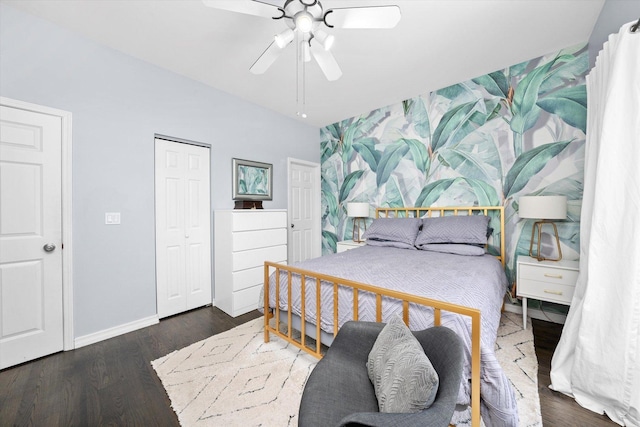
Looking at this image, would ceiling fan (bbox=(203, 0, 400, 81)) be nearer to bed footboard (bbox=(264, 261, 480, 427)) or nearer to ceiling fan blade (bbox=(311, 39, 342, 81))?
ceiling fan blade (bbox=(311, 39, 342, 81))

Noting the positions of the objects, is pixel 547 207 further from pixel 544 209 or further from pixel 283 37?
pixel 283 37

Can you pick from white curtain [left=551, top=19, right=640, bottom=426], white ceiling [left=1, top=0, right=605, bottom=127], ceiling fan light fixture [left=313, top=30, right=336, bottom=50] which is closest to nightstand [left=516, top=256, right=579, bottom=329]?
white curtain [left=551, top=19, right=640, bottom=426]

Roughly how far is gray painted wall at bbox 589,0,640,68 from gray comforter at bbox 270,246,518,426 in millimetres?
1901

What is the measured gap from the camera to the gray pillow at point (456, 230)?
2668 millimetres

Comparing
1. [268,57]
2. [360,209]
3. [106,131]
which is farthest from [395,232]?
[106,131]

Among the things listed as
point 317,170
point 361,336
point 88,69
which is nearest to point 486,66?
point 317,170

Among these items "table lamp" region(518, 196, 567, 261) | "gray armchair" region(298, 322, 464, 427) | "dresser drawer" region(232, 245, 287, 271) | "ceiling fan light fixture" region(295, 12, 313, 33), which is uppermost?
"ceiling fan light fixture" region(295, 12, 313, 33)

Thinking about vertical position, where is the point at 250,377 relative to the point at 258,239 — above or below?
below

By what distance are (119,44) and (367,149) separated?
3.13 meters

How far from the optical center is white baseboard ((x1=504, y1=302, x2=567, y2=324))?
2504mm

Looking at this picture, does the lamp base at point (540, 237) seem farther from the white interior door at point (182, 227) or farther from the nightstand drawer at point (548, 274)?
the white interior door at point (182, 227)

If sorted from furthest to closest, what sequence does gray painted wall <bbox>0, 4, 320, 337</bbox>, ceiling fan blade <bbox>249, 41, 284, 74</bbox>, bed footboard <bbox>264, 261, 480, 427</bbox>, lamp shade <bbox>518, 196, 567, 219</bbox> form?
lamp shade <bbox>518, 196, 567, 219</bbox> → gray painted wall <bbox>0, 4, 320, 337</bbox> → ceiling fan blade <bbox>249, 41, 284, 74</bbox> → bed footboard <bbox>264, 261, 480, 427</bbox>

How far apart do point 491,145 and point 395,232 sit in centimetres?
145

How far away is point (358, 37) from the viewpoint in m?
2.27
